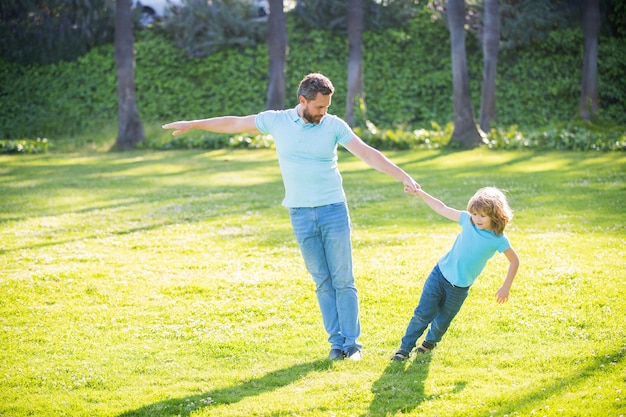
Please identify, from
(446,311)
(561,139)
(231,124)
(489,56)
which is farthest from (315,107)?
(489,56)

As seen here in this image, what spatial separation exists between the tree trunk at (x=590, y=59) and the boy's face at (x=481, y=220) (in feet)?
68.1

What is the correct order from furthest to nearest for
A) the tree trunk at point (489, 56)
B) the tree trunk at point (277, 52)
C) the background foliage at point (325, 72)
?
the background foliage at point (325, 72) → the tree trunk at point (277, 52) → the tree trunk at point (489, 56)

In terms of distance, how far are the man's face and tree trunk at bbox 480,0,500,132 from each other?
18.2 m

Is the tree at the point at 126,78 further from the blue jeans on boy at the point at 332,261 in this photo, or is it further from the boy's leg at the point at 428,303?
the boy's leg at the point at 428,303

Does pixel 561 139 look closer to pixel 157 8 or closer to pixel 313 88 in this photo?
pixel 313 88

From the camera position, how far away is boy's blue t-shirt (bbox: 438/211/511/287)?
548 centimetres

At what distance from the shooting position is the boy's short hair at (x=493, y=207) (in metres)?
5.34

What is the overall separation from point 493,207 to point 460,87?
55.2 ft

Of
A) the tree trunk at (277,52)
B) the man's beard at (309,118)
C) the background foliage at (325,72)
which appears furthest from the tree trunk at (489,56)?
the man's beard at (309,118)

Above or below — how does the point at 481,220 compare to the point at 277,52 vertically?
below

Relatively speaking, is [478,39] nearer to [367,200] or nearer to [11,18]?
[367,200]

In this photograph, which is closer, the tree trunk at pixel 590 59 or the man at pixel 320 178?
the man at pixel 320 178

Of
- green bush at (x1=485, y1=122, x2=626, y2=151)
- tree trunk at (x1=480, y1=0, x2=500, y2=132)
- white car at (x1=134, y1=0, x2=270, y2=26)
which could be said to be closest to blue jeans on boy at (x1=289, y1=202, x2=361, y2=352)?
green bush at (x1=485, y1=122, x2=626, y2=151)

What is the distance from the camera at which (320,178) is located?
5.61 metres
